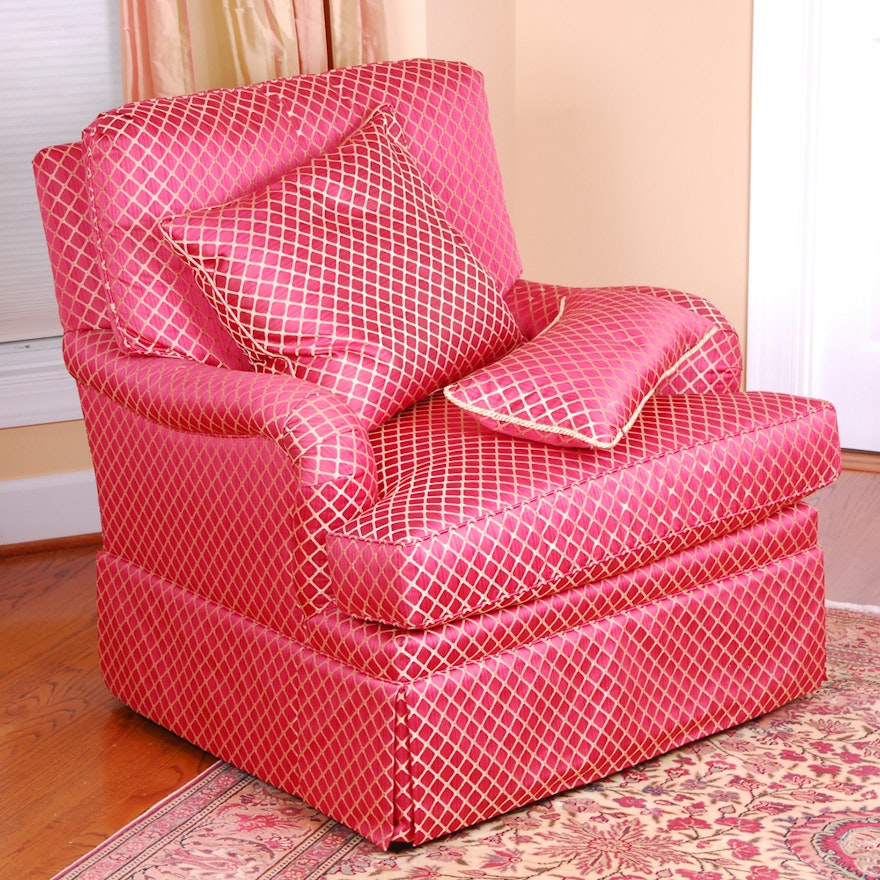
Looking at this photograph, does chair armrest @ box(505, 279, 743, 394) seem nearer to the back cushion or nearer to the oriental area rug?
the back cushion

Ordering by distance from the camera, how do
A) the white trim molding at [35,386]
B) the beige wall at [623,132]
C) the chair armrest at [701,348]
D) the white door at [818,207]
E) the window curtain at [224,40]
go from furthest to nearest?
1. the beige wall at [623,132]
2. the white door at [818,207]
3. the white trim molding at [35,386]
4. the window curtain at [224,40]
5. the chair armrest at [701,348]

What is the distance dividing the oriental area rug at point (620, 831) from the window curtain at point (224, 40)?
4.72 ft

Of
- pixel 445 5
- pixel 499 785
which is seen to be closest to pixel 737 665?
pixel 499 785

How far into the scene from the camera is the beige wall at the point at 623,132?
134 inches

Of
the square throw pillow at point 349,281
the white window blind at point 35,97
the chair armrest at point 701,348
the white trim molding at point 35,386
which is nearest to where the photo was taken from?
the square throw pillow at point 349,281

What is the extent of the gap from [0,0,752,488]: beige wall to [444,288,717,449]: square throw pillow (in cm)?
142

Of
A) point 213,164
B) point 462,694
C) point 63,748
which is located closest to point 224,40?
point 213,164

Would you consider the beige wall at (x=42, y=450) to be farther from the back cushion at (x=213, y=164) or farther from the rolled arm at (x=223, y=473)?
the back cushion at (x=213, y=164)

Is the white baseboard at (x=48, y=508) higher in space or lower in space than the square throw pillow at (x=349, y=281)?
lower

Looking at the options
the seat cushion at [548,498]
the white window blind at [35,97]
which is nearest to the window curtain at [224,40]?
the white window blind at [35,97]

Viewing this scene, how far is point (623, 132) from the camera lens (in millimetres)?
3543

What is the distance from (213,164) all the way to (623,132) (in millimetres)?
1671

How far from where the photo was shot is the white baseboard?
3100 mm

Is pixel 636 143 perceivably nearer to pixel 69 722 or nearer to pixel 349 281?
pixel 349 281
